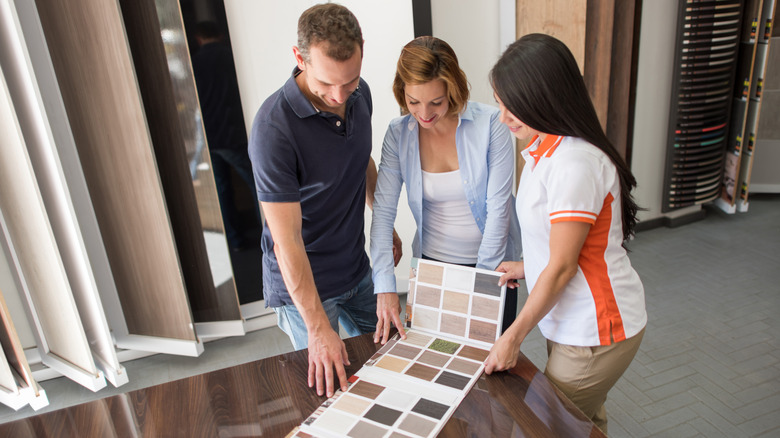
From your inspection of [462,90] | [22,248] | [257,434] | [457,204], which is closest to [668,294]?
[457,204]

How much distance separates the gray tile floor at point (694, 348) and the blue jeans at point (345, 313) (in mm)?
1304

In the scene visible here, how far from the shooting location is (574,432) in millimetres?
1297

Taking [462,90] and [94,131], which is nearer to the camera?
[462,90]

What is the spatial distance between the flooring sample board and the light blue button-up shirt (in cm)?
17

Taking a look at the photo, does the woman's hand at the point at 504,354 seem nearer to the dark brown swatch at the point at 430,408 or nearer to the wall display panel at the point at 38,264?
the dark brown swatch at the point at 430,408

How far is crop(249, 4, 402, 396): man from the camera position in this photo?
1537mm

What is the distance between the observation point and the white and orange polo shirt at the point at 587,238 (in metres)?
1.37

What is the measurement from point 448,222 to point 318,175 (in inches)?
19.9

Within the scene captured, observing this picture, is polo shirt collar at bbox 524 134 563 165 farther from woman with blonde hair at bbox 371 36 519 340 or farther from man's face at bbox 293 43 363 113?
man's face at bbox 293 43 363 113

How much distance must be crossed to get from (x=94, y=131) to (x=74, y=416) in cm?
178

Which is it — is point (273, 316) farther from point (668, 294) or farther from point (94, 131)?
point (668, 294)

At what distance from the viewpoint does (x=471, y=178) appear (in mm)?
1877

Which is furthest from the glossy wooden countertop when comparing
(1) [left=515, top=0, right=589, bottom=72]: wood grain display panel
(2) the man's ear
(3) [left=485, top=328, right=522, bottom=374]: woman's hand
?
(1) [left=515, top=0, right=589, bottom=72]: wood grain display panel

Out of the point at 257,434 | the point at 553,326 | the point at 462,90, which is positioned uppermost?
the point at 462,90
